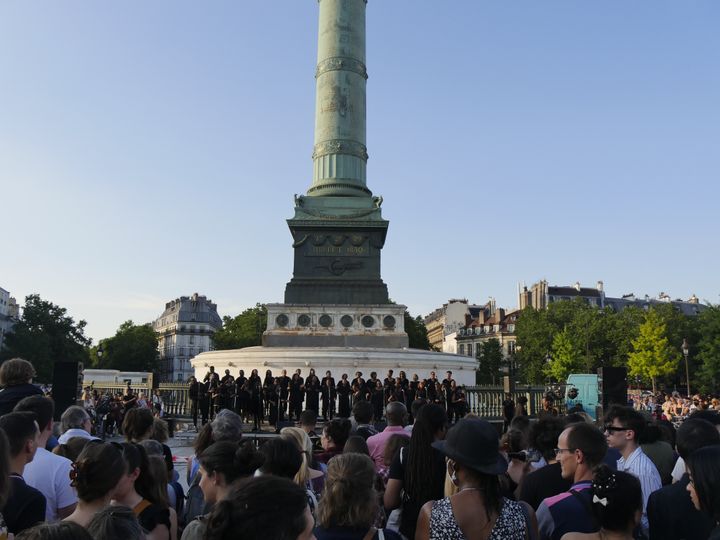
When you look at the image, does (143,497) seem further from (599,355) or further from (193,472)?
(599,355)

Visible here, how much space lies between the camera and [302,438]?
197 inches

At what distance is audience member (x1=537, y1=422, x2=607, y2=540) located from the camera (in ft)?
13.1

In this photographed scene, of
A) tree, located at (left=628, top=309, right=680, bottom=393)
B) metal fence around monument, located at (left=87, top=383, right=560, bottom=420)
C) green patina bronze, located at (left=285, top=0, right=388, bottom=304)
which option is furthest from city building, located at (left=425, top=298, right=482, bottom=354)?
metal fence around monument, located at (left=87, top=383, right=560, bottom=420)

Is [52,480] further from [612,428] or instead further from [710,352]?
[710,352]

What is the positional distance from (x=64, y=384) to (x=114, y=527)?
14.0m

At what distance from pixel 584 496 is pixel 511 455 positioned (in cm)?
150

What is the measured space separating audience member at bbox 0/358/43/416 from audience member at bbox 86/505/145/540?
4265mm

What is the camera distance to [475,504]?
337 cm

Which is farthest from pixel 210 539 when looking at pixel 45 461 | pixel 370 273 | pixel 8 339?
pixel 8 339

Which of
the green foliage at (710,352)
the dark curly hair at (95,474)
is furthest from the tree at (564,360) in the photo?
the dark curly hair at (95,474)

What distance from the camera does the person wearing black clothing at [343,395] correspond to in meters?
20.3

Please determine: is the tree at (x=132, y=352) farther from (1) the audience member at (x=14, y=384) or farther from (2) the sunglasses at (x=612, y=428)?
(2) the sunglasses at (x=612, y=428)

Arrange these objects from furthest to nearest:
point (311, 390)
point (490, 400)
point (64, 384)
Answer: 1. point (490, 400)
2. point (311, 390)
3. point (64, 384)

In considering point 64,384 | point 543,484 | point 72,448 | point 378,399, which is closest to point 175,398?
point 378,399
